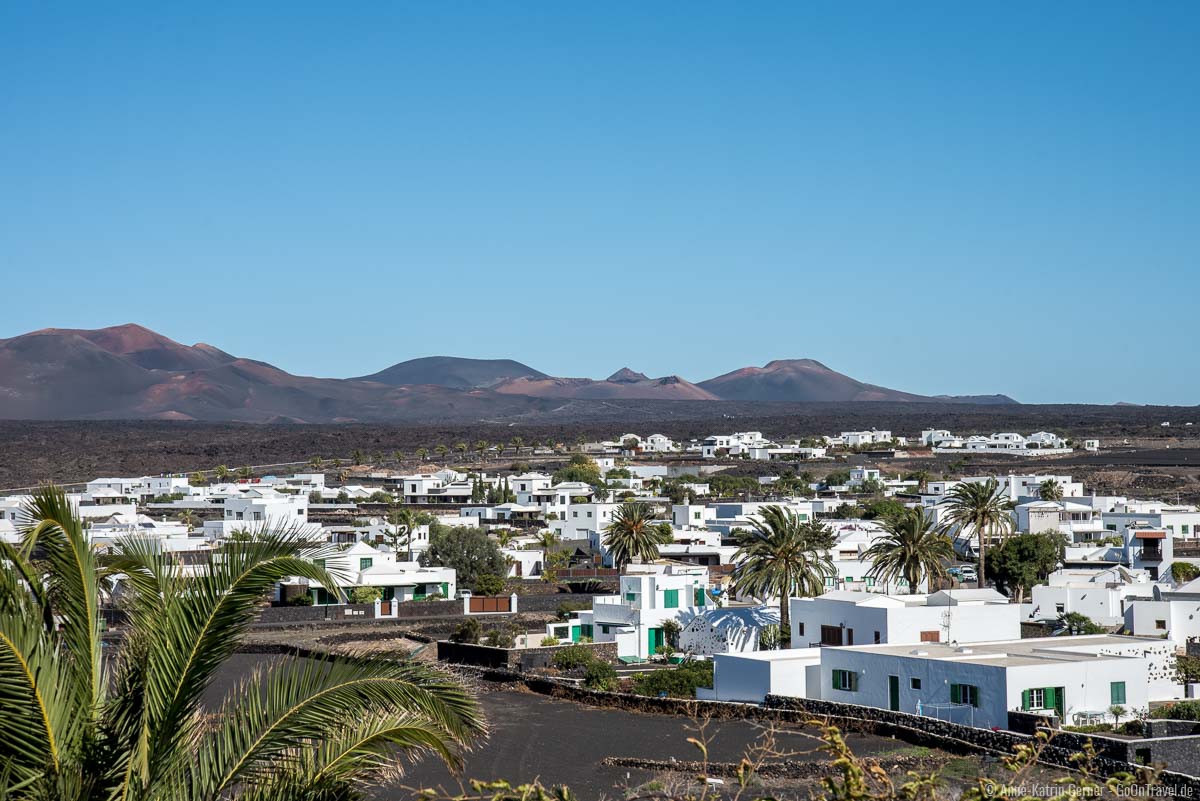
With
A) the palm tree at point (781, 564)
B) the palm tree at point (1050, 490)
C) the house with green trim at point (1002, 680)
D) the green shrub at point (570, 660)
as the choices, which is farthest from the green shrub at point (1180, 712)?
the palm tree at point (1050, 490)

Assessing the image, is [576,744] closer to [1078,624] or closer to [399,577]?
[1078,624]

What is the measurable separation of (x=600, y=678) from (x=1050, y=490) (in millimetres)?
51582

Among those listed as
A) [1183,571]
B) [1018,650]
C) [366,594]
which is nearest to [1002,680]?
[1018,650]

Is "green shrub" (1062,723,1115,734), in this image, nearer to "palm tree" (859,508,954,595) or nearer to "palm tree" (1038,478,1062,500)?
"palm tree" (859,508,954,595)

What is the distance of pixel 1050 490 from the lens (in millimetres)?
81188

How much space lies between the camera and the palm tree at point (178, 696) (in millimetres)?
7258

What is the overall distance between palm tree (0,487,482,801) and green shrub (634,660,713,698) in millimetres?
26007

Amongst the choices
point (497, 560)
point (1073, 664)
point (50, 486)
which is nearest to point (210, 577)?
point (50, 486)

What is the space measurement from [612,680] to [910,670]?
897 cm

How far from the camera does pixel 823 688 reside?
30375mm

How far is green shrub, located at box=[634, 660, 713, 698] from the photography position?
111ft

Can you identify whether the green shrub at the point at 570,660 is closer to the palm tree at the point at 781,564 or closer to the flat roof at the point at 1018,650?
the palm tree at the point at 781,564

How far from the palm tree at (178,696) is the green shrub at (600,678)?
2713cm

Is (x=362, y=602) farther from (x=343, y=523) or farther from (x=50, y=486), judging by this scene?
(x=50, y=486)
